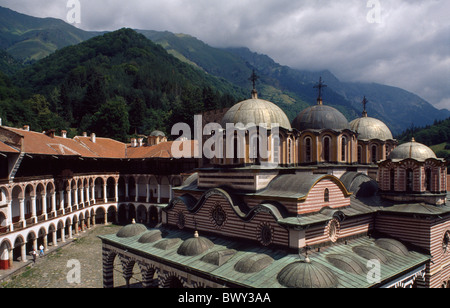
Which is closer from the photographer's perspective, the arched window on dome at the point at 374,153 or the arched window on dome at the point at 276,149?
the arched window on dome at the point at 276,149

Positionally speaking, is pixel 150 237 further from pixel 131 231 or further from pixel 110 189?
pixel 110 189

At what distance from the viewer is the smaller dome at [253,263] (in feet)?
45.1

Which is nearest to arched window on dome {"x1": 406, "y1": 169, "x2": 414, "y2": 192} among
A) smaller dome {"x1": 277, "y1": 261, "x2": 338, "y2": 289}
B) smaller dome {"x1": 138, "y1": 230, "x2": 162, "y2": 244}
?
smaller dome {"x1": 277, "y1": 261, "x2": 338, "y2": 289}

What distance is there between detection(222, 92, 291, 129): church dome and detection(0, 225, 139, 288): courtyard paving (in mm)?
13337

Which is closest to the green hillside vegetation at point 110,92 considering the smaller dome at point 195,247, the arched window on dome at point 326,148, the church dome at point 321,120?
the church dome at point 321,120

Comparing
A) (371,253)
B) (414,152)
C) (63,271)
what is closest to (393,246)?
(371,253)

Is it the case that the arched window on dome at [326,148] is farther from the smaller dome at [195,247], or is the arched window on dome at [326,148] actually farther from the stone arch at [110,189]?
the stone arch at [110,189]

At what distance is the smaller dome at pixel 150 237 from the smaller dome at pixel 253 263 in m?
6.75

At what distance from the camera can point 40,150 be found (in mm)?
29797

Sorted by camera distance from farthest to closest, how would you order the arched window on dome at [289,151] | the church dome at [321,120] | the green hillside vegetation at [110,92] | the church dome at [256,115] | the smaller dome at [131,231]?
the green hillside vegetation at [110,92] → the church dome at [321,120] → the smaller dome at [131,231] → the arched window on dome at [289,151] → the church dome at [256,115]

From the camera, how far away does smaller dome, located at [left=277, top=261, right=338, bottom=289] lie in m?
11.8

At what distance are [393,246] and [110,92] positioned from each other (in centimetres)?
7963

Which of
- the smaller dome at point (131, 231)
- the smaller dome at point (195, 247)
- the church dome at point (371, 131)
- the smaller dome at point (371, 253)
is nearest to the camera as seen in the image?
the smaller dome at point (371, 253)
